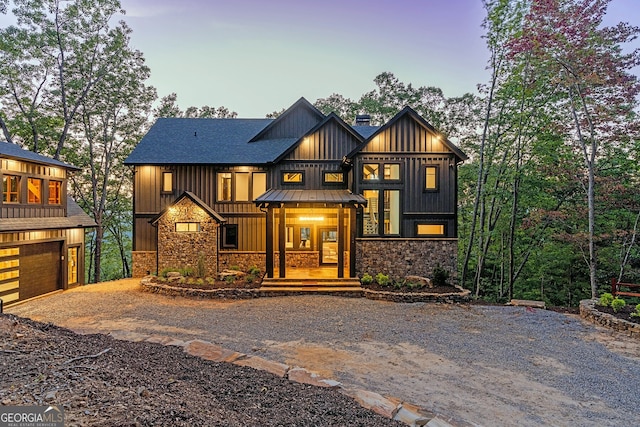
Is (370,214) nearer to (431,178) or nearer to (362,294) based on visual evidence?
(431,178)

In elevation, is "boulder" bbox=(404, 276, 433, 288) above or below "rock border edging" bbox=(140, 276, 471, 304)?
above

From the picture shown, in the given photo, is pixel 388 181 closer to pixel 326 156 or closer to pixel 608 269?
pixel 326 156

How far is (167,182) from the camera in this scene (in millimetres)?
14922

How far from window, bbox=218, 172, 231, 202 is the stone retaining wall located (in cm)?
1378

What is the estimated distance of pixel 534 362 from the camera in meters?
5.90

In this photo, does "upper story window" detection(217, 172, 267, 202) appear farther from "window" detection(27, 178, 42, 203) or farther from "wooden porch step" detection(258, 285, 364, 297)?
"window" detection(27, 178, 42, 203)

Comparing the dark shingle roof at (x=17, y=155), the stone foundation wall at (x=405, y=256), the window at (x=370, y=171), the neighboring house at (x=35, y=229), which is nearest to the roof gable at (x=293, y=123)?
the window at (x=370, y=171)


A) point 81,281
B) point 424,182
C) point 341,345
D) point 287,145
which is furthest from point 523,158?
point 81,281

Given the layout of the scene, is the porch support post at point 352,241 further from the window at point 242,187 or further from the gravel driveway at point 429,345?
the window at point 242,187

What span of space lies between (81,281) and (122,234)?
11.5m

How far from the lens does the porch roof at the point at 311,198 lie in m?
11.7

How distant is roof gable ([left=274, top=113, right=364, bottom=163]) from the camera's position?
14.3 metres

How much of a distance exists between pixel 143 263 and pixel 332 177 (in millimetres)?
9888

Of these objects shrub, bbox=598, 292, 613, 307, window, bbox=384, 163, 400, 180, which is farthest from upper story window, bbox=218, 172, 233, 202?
shrub, bbox=598, 292, 613, 307
